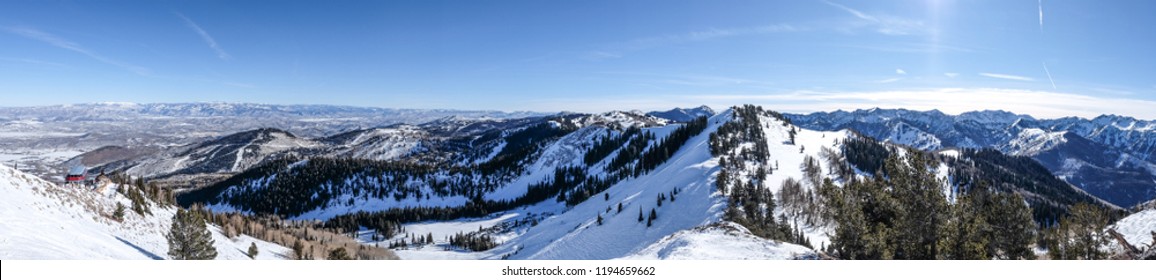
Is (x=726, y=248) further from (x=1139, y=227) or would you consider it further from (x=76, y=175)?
(x=1139, y=227)

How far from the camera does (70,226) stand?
30.3 meters

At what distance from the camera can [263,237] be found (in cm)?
6775

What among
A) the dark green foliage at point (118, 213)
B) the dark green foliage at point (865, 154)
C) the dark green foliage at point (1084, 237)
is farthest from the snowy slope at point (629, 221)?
the dark green foliage at point (865, 154)

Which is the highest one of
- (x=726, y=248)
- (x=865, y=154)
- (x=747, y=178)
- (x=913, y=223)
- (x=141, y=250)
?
(x=913, y=223)

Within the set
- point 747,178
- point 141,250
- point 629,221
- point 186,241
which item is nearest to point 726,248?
point 186,241

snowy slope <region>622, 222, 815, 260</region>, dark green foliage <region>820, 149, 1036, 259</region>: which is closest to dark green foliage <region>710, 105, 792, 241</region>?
snowy slope <region>622, 222, 815, 260</region>

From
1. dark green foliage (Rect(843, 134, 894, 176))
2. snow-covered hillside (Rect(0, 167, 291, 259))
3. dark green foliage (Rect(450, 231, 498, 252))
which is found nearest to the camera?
snow-covered hillside (Rect(0, 167, 291, 259))

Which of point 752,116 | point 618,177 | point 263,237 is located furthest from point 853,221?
point 752,116

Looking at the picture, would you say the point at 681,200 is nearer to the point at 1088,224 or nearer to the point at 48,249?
the point at 1088,224

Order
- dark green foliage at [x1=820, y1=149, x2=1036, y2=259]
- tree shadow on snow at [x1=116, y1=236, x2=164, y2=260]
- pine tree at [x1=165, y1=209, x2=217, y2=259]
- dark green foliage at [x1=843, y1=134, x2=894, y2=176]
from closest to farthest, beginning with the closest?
dark green foliage at [x1=820, y1=149, x2=1036, y2=259], pine tree at [x1=165, y1=209, x2=217, y2=259], tree shadow on snow at [x1=116, y1=236, x2=164, y2=260], dark green foliage at [x1=843, y1=134, x2=894, y2=176]

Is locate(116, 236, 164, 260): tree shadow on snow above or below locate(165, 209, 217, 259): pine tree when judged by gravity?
below

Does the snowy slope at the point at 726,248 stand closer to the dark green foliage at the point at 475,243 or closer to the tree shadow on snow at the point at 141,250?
the tree shadow on snow at the point at 141,250

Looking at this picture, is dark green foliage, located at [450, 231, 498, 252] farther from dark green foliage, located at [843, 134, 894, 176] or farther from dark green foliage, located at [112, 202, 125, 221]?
dark green foliage, located at [843, 134, 894, 176]

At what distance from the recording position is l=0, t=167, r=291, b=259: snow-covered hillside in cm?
2344
